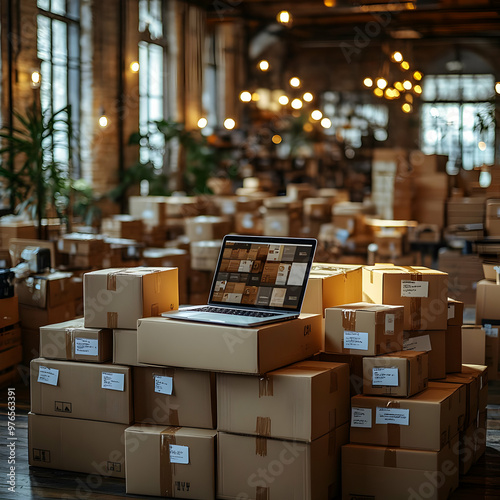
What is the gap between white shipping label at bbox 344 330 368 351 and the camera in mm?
3465

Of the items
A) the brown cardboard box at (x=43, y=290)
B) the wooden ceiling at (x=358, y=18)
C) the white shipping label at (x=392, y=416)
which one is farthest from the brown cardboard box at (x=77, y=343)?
the wooden ceiling at (x=358, y=18)

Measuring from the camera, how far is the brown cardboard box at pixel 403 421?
11.0 feet

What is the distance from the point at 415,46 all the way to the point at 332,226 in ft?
31.1

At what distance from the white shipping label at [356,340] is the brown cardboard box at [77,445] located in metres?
1.03

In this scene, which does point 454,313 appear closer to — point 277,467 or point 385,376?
point 385,376

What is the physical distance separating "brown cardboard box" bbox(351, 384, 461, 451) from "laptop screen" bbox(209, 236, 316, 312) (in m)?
0.52

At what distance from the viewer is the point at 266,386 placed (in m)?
3.24

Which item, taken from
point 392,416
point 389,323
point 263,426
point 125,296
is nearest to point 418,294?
point 389,323

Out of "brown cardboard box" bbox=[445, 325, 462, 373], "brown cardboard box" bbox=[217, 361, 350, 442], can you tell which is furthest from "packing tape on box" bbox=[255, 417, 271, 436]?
"brown cardboard box" bbox=[445, 325, 462, 373]

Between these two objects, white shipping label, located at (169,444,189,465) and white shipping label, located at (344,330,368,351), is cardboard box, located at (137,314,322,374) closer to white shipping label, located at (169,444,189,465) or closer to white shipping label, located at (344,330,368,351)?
white shipping label, located at (344,330,368,351)

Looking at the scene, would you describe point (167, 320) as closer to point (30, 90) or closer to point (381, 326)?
point (381, 326)

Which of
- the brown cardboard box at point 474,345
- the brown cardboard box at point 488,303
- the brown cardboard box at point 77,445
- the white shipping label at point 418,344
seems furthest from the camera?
the brown cardboard box at point 488,303

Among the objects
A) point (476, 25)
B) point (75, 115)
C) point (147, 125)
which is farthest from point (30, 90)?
point (476, 25)

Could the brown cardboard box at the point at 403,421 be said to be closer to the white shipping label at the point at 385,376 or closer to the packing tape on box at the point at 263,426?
the white shipping label at the point at 385,376
